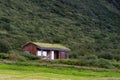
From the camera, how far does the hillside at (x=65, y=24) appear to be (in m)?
78.7

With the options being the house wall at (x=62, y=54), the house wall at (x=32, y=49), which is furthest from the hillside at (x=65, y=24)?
the house wall at (x=32, y=49)

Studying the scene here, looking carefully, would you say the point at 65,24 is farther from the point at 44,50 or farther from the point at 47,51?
the point at 44,50

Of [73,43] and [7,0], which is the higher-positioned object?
[7,0]

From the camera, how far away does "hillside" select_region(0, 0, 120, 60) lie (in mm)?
78688

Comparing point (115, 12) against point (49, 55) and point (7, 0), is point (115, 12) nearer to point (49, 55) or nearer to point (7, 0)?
point (7, 0)

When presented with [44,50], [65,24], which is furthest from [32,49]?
[65,24]

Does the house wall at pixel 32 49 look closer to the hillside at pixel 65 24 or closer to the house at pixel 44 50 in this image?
the house at pixel 44 50

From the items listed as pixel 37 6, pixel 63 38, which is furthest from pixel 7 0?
pixel 63 38

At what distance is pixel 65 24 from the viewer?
100250 millimetres

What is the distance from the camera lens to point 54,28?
94.3 metres

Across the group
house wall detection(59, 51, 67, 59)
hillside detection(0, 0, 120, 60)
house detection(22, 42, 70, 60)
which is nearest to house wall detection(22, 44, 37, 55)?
house detection(22, 42, 70, 60)

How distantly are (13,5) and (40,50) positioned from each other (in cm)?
4412

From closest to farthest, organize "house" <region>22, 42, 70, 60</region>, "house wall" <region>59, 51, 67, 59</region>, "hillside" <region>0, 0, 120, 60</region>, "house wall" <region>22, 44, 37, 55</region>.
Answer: "house" <region>22, 42, 70, 60</region> < "house wall" <region>22, 44, 37, 55</region> < "house wall" <region>59, 51, 67, 59</region> < "hillside" <region>0, 0, 120, 60</region>

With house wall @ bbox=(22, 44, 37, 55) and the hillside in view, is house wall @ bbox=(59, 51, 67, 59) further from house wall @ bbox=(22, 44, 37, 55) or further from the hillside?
house wall @ bbox=(22, 44, 37, 55)
